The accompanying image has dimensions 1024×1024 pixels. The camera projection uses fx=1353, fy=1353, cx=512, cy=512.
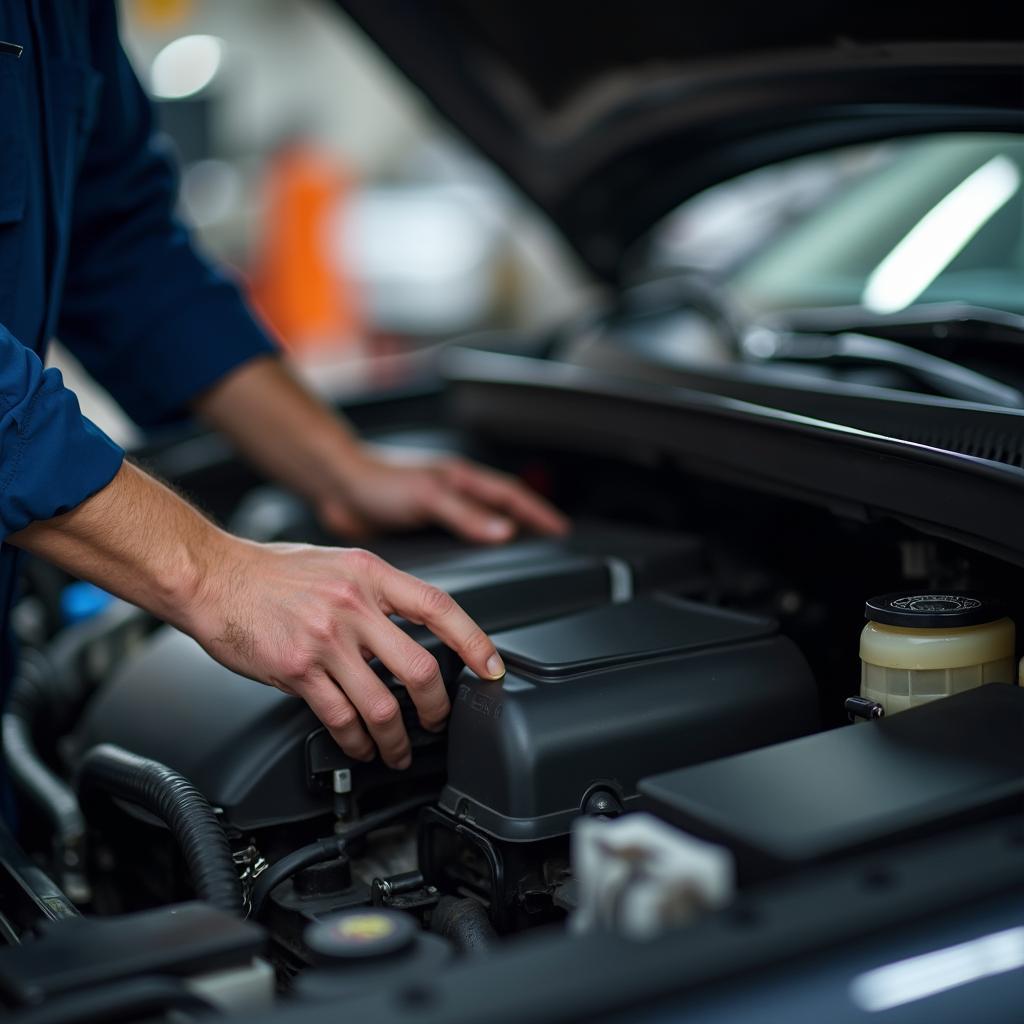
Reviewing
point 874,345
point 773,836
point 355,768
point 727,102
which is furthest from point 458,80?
point 773,836

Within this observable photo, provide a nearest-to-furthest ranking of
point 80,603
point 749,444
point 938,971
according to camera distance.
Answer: point 938,971 → point 749,444 → point 80,603

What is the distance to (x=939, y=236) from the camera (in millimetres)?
1530

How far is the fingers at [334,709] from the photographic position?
3.46ft

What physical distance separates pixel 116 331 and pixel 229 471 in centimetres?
40

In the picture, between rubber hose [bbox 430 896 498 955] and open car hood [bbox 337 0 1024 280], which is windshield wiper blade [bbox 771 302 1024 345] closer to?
open car hood [bbox 337 0 1024 280]

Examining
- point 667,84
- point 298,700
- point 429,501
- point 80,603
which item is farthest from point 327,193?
point 298,700

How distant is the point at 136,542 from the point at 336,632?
0.58 ft

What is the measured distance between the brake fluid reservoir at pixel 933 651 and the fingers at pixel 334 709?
15.8 inches

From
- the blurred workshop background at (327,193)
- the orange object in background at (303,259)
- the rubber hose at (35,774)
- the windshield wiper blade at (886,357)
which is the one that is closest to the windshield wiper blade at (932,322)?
the windshield wiper blade at (886,357)

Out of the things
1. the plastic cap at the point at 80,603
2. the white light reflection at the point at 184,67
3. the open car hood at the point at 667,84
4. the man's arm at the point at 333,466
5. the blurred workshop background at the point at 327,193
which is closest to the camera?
the open car hood at the point at 667,84

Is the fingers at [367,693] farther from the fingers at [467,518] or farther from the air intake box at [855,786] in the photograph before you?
the fingers at [467,518]

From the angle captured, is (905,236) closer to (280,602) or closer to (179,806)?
(280,602)

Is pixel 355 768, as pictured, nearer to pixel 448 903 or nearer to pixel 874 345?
pixel 448 903

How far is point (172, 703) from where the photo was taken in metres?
1.22
